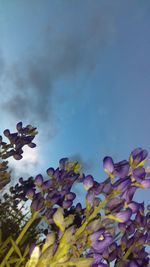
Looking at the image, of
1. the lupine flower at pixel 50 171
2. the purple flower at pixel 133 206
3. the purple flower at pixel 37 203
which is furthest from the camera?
the lupine flower at pixel 50 171

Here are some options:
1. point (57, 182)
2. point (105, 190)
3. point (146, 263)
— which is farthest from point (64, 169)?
point (105, 190)

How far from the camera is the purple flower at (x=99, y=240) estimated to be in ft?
5.29

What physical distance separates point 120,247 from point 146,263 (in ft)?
0.55

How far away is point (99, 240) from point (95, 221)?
4.7 inches

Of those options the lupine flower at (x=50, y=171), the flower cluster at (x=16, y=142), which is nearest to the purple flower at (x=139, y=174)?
the lupine flower at (x=50, y=171)

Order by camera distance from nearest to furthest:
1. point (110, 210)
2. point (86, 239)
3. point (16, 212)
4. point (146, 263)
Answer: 1. point (86, 239)
2. point (110, 210)
3. point (146, 263)
4. point (16, 212)

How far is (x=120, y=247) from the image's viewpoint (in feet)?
7.30

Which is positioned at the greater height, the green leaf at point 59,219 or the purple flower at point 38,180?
the purple flower at point 38,180

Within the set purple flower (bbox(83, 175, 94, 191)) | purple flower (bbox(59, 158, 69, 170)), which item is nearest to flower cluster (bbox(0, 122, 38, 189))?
purple flower (bbox(59, 158, 69, 170))

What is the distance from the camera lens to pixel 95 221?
5.28 ft

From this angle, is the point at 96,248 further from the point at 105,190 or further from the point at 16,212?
the point at 16,212

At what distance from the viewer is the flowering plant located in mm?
1402

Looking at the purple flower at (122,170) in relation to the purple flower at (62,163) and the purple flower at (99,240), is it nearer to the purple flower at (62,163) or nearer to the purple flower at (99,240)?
the purple flower at (99,240)

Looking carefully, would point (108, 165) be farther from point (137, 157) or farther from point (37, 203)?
point (37, 203)
